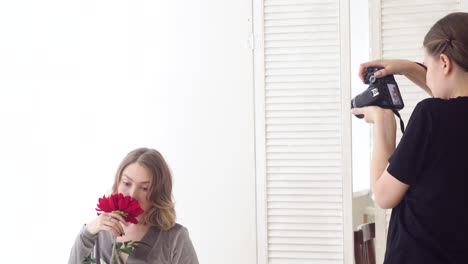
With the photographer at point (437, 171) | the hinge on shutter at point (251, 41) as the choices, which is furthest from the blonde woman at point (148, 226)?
the photographer at point (437, 171)

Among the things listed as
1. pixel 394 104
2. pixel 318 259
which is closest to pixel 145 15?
pixel 318 259

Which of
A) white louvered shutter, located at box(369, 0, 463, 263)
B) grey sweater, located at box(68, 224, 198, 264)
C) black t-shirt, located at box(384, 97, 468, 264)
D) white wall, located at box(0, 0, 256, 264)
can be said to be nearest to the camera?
black t-shirt, located at box(384, 97, 468, 264)

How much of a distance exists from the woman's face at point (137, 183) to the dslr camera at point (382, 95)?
2.28 ft

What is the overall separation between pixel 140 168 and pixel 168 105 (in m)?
0.63

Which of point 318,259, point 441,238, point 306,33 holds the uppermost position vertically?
point 306,33

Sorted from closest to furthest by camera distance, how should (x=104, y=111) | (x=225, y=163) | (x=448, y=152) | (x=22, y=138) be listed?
(x=448, y=152) < (x=225, y=163) < (x=104, y=111) < (x=22, y=138)

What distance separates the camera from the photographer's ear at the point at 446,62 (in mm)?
1201

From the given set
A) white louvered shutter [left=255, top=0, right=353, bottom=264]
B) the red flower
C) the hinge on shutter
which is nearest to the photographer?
the red flower

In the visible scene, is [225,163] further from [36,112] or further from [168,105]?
[36,112]

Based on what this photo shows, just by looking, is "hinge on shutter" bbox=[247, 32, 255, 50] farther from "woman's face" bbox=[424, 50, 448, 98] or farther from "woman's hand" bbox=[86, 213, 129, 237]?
"woman's face" bbox=[424, 50, 448, 98]

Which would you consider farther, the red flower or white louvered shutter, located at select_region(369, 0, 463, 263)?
white louvered shutter, located at select_region(369, 0, 463, 263)

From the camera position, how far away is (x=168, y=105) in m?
2.39

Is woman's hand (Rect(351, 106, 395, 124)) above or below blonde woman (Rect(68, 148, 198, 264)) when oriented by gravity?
above

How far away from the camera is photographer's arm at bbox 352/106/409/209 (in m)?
1.21
